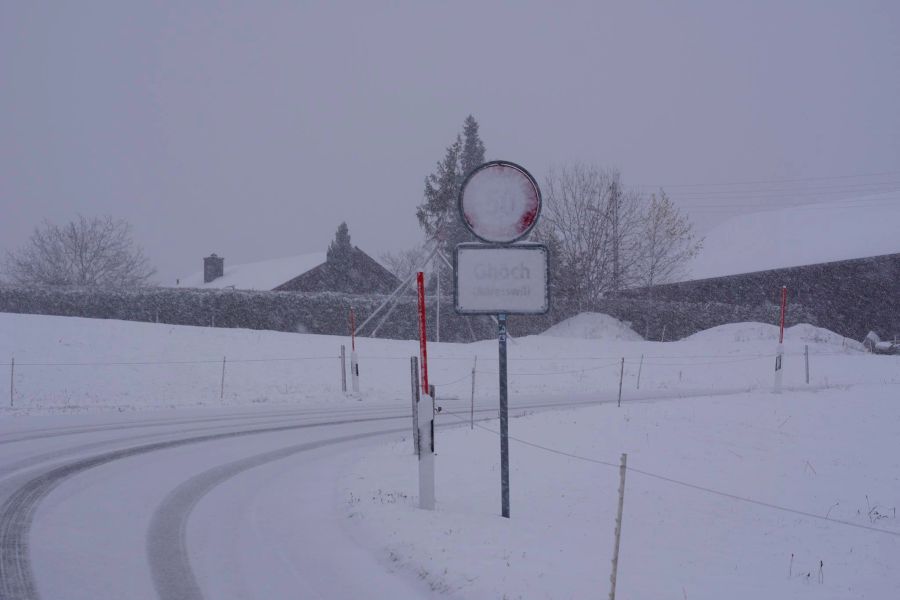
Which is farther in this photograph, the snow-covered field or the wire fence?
the wire fence

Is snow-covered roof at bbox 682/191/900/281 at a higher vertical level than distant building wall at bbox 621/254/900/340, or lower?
higher

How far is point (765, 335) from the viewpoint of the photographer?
35.7 m

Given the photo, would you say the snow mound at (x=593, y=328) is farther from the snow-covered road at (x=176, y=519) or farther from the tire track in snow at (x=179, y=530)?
the tire track in snow at (x=179, y=530)

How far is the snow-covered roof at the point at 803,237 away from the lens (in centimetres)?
4541

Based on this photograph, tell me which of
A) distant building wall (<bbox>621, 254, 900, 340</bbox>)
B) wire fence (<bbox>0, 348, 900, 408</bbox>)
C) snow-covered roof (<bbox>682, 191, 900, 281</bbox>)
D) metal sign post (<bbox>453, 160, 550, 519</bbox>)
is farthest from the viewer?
snow-covered roof (<bbox>682, 191, 900, 281</bbox>)

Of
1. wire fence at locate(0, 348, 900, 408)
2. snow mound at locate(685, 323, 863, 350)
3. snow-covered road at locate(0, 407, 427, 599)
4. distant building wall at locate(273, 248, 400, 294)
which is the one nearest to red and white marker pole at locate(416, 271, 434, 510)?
snow-covered road at locate(0, 407, 427, 599)

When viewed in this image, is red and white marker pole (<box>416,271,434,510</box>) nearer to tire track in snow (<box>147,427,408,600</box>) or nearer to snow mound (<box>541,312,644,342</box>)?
tire track in snow (<box>147,427,408,600</box>)

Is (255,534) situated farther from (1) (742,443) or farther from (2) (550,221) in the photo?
(2) (550,221)

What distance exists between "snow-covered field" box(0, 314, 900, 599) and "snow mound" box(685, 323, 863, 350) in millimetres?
6681

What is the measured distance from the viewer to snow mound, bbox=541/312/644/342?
38.1 metres

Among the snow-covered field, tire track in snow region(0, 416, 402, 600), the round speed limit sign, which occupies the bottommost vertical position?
the snow-covered field

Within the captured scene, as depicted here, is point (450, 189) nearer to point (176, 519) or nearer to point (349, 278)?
point (349, 278)

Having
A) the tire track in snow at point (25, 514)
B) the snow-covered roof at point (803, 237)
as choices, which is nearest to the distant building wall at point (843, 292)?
the snow-covered roof at point (803, 237)

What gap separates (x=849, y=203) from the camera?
189 feet
